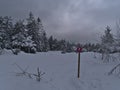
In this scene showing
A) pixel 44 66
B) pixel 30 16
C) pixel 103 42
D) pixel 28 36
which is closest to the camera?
pixel 44 66

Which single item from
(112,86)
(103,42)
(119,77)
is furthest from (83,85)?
(103,42)

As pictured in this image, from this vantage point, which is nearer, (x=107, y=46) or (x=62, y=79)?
(x=62, y=79)

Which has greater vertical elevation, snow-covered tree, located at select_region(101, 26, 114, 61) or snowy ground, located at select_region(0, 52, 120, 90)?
snow-covered tree, located at select_region(101, 26, 114, 61)

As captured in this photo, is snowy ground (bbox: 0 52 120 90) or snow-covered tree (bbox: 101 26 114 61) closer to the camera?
snowy ground (bbox: 0 52 120 90)

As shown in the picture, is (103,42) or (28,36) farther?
(28,36)

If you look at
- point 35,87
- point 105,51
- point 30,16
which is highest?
point 30,16

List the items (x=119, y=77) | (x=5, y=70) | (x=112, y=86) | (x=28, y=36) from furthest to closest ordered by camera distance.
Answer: (x=28, y=36) < (x=5, y=70) < (x=119, y=77) < (x=112, y=86)

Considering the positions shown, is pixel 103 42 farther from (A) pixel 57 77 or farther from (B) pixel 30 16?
(B) pixel 30 16

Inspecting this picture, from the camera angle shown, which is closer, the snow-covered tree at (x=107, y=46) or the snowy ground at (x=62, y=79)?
the snowy ground at (x=62, y=79)

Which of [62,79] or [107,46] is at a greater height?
[107,46]

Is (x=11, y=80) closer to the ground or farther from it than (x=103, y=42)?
closer to the ground

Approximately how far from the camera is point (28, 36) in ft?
174

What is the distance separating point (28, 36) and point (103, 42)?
39170 millimetres

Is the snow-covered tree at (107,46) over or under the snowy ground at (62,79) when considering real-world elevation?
over
